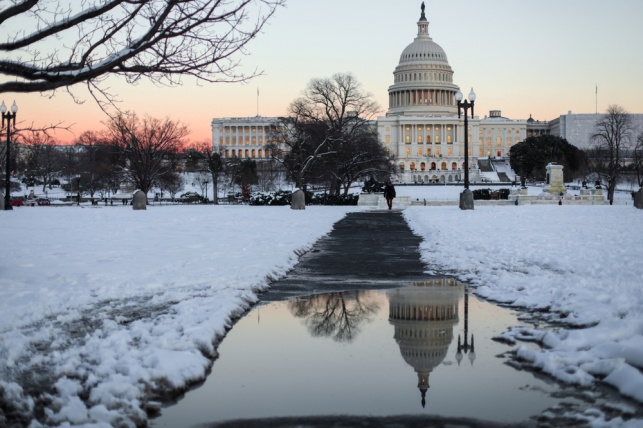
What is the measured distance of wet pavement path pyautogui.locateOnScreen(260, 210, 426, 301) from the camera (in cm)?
1041

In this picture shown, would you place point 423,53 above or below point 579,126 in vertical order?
above

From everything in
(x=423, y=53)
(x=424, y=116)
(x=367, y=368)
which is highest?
(x=423, y=53)

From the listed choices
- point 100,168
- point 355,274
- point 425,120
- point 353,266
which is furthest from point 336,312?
point 425,120

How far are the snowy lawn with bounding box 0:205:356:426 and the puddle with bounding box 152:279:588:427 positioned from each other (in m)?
0.32

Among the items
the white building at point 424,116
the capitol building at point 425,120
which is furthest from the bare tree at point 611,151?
the white building at point 424,116

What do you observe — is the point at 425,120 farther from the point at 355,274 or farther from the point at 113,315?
the point at 113,315

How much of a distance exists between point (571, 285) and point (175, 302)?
4.91m

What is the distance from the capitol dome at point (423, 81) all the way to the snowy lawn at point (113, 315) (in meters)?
151

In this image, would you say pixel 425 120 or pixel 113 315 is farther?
pixel 425 120

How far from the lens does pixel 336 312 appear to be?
8297mm

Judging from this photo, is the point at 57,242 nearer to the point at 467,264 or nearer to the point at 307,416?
the point at 467,264

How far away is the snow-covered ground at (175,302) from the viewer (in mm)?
5215

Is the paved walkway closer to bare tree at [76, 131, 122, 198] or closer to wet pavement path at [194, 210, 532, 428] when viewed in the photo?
wet pavement path at [194, 210, 532, 428]

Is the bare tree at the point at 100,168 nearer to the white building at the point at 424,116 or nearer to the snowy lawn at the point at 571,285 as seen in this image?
the snowy lawn at the point at 571,285
